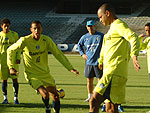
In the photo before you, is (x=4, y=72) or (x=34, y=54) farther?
(x=4, y=72)

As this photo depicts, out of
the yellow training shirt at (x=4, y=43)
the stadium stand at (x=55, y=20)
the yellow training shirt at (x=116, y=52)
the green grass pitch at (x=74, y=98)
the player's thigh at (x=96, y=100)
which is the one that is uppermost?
the stadium stand at (x=55, y=20)

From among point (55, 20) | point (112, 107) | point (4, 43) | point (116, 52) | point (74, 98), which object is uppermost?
point (55, 20)

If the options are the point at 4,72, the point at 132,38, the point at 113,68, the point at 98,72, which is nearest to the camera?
the point at 132,38

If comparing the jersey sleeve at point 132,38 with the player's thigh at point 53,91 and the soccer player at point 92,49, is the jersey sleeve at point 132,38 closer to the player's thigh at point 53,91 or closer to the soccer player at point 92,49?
the player's thigh at point 53,91

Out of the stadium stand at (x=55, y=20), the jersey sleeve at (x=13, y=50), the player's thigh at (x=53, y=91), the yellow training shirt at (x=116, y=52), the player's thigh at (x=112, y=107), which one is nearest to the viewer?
the yellow training shirt at (x=116, y=52)

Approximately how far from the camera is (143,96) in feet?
37.1

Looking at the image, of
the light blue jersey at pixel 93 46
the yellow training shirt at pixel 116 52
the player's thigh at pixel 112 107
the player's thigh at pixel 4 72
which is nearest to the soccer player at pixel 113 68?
the yellow training shirt at pixel 116 52

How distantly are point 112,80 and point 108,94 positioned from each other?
0.23 metres

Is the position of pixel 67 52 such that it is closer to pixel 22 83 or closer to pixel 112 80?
pixel 22 83

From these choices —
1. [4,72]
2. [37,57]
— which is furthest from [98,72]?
[37,57]

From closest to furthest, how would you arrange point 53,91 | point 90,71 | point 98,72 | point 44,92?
Result: point 44,92, point 53,91, point 98,72, point 90,71

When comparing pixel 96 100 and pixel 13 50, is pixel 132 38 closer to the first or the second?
pixel 96 100

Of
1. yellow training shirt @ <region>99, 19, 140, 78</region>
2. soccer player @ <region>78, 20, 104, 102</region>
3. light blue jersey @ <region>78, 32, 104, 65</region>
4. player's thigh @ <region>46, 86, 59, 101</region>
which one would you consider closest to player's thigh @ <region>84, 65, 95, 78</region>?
soccer player @ <region>78, 20, 104, 102</region>

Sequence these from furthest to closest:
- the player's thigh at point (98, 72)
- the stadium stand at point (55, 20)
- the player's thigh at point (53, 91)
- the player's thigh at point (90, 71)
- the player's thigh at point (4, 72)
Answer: the stadium stand at point (55, 20)
the player's thigh at point (90, 71)
the player's thigh at point (4, 72)
the player's thigh at point (98, 72)
the player's thigh at point (53, 91)
